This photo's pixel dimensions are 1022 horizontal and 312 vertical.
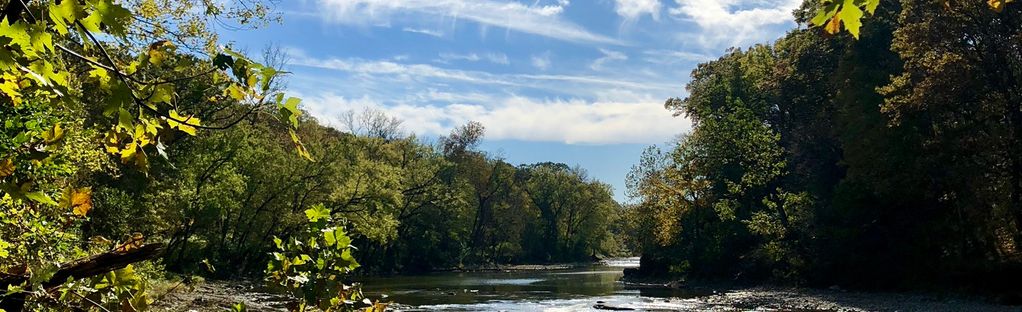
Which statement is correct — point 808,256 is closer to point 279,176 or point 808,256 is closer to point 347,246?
point 279,176

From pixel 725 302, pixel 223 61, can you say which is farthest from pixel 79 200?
pixel 725 302

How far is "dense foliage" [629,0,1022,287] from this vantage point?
22.9m

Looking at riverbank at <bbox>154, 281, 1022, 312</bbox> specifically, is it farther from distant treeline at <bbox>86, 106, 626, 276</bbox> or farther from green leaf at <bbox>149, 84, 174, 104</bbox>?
green leaf at <bbox>149, 84, 174, 104</bbox>

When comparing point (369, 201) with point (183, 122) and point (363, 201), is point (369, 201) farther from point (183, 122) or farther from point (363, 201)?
point (183, 122)

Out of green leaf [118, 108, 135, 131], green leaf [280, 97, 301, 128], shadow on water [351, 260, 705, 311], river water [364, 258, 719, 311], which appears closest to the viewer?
green leaf [118, 108, 135, 131]

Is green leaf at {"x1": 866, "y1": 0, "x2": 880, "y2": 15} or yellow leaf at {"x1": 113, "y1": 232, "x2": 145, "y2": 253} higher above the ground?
green leaf at {"x1": 866, "y1": 0, "x2": 880, "y2": 15}

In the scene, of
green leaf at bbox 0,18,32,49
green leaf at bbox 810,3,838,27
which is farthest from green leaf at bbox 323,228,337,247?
green leaf at bbox 810,3,838,27

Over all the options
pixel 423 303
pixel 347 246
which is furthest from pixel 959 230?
pixel 347 246

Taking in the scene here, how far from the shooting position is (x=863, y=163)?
2705cm

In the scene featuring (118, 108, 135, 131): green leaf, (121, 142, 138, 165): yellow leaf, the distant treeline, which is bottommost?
(121, 142, 138, 165): yellow leaf

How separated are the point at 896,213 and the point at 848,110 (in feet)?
16.1

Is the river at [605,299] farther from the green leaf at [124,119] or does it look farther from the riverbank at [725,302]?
the green leaf at [124,119]

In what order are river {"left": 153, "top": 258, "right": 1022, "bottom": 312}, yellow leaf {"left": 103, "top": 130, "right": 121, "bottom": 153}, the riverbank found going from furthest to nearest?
river {"left": 153, "top": 258, "right": 1022, "bottom": 312} → the riverbank → yellow leaf {"left": 103, "top": 130, "right": 121, "bottom": 153}

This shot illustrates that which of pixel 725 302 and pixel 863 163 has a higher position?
pixel 863 163
